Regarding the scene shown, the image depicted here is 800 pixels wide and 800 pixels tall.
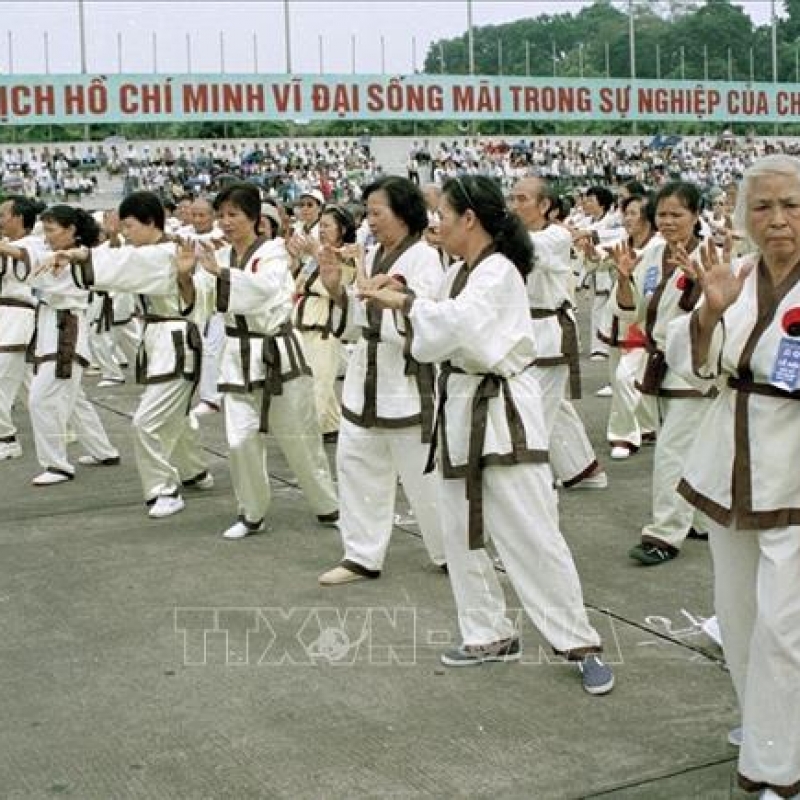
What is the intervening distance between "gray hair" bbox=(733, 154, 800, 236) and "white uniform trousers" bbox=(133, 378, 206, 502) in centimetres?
404

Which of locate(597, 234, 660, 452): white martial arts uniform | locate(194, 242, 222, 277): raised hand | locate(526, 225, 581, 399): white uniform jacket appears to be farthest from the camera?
locate(597, 234, 660, 452): white martial arts uniform

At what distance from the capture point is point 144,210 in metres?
6.85

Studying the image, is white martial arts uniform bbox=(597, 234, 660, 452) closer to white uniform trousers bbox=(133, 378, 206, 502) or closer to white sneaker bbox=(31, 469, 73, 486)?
white uniform trousers bbox=(133, 378, 206, 502)

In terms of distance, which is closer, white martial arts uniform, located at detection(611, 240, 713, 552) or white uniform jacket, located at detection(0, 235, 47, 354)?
white martial arts uniform, located at detection(611, 240, 713, 552)

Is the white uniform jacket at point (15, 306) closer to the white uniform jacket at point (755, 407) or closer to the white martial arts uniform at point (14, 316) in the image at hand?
the white martial arts uniform at point (14, 316)

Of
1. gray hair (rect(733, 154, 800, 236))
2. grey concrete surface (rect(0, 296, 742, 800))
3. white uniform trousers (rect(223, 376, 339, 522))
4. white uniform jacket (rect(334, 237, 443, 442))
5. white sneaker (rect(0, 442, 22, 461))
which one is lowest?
grey concrete surface (rect(0, 296, 742, 800))

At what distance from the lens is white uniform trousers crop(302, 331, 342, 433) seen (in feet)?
28.9

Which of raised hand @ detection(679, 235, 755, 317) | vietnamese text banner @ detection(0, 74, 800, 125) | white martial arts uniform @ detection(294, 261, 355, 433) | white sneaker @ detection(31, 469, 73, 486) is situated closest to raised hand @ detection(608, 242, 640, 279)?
raised hand @ detection(679, 235, 755, 317)

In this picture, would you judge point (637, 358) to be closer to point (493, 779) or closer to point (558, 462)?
point (558, 462)

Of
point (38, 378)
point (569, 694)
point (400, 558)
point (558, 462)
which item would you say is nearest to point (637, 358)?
point (558, 462)

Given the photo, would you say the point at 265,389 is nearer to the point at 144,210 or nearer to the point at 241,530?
the point at 241,530

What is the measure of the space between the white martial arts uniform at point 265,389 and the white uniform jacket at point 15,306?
2441 mm

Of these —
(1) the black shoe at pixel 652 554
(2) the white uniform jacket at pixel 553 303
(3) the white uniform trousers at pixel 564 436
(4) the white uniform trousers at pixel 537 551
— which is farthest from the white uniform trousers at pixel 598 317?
(4) the white uniform trousers at pixel 537 551

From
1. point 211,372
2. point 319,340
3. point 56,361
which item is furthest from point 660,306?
point 211,372
